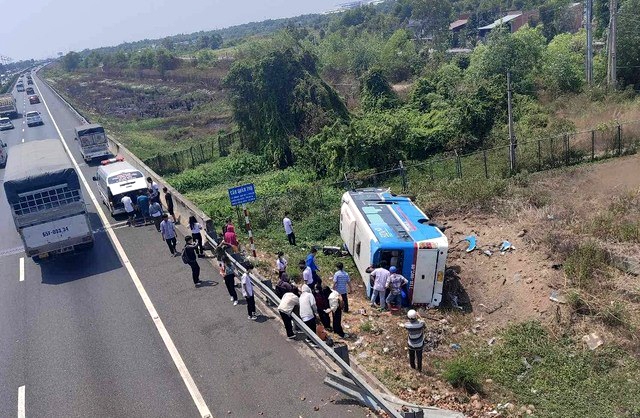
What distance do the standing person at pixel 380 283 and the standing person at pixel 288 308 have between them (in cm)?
307

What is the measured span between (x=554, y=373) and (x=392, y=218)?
6.88m

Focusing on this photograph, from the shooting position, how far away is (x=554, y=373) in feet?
36.9

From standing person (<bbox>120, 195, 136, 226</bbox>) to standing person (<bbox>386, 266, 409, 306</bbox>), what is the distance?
11.6 metres

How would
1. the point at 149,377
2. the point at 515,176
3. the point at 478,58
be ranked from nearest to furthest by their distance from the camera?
1. the point at 149,377
2. the point at 515,176
3. the point at 478,58

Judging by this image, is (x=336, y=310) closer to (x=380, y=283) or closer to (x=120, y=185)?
(x=380, y=283)

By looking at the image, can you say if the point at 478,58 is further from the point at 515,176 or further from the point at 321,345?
the point at 321,345

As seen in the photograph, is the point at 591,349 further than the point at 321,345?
→ Yes

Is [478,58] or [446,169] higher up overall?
[478,58]

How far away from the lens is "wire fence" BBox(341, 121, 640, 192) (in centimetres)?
2567

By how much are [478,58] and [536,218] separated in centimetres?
2760

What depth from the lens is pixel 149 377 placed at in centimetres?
1134

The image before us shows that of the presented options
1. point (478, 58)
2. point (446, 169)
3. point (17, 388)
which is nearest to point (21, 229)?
point (17, 388)

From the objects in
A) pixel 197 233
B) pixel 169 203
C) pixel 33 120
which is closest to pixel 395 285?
pixel 197 233

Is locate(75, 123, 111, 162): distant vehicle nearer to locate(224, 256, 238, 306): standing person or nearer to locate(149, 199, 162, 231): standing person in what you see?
locate(149, 199, 162, 231): standing person
